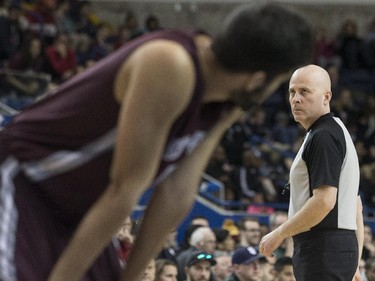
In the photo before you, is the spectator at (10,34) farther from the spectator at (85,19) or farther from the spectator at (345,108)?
the spectator at (345,108)

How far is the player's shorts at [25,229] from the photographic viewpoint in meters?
2.79

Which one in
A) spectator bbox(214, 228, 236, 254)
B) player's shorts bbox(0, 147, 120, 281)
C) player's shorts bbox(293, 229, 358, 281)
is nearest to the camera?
player's shorts bbox(0, 147, 120, 281)

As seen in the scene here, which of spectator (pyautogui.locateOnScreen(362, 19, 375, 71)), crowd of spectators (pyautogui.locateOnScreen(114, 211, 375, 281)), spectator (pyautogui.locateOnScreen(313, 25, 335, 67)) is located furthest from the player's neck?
spectator (pyautogui.locateOnScreen(362, 19, 375, 71))

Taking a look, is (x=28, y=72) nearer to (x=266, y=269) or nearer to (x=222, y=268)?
(x=222, y=268)

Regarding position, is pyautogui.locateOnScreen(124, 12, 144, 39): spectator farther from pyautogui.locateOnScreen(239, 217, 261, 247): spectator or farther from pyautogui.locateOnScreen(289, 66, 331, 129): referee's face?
pyautogui.locateOnScreen(289, 66, 331, 129): referee's face

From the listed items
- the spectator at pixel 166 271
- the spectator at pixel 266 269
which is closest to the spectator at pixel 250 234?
the spectator at pixel 266 269

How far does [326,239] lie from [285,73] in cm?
260

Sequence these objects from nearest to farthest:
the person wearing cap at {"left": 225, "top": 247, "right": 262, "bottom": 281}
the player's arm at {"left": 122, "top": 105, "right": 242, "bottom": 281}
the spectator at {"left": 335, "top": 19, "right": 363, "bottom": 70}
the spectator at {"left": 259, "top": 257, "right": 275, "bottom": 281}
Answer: the player's arm at {"left": 122, "top": 105, "right": 242, "bottom": 281}, the person wearing cap at {"left": 225, "top": 247, "right": 262, "bottom": 281}, the spectator at {"left": 259, "top": 257, "right": 275, "bottom": 281}, the spectator at {"left": 335, "top": 19, "right": 363, "bottom": 70}

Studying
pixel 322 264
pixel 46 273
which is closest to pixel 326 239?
pixel 322 264

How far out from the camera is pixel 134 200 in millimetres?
2660

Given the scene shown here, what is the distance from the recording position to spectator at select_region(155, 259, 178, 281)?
752cm

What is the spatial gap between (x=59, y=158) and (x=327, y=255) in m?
2.65

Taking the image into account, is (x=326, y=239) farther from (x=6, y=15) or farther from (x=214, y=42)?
(x=6, y=15)

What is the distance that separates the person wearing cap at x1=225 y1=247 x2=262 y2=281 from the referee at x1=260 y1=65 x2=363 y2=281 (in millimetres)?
2688
